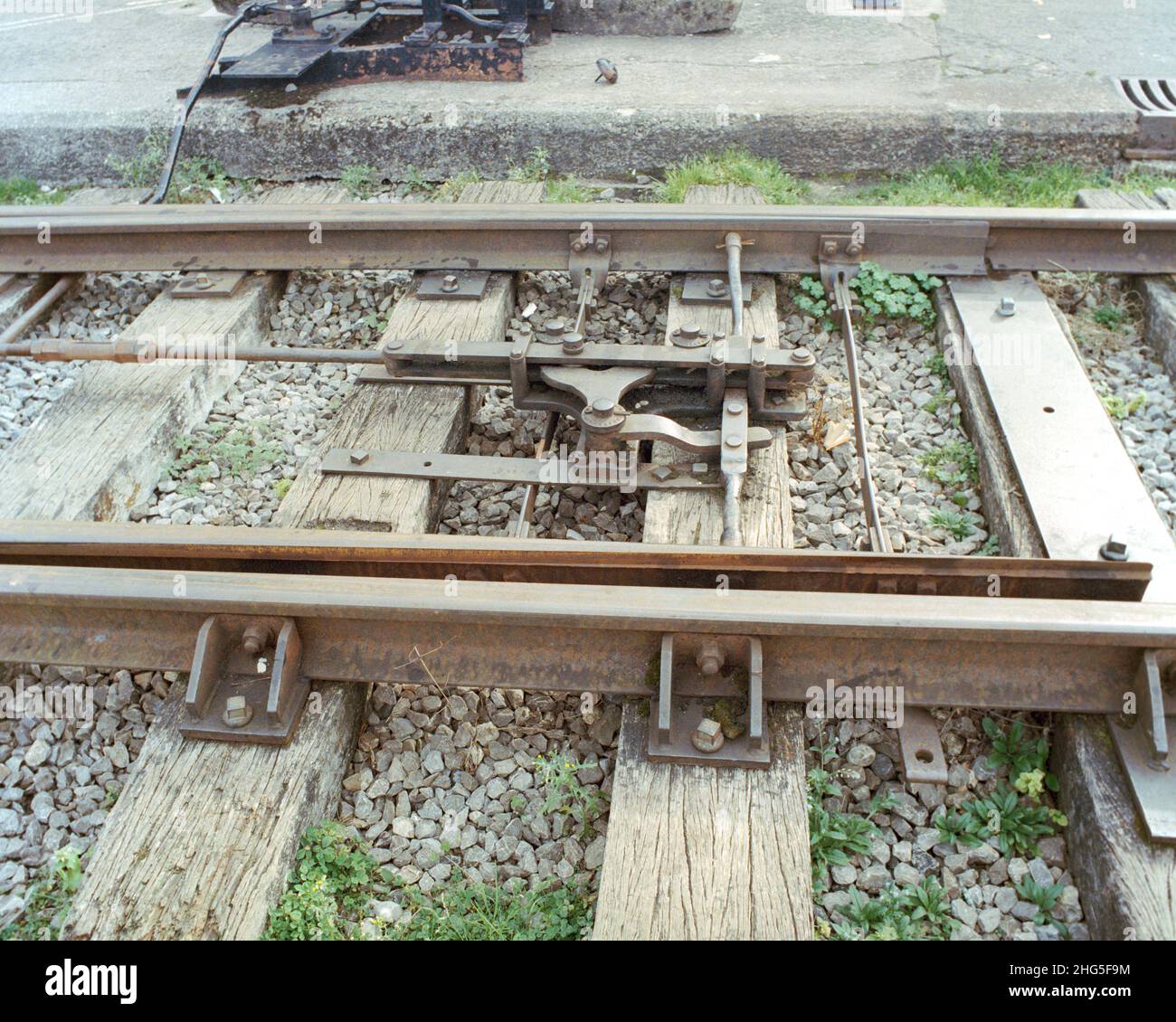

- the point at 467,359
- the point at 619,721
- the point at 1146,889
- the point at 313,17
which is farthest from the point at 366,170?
the point at 1146,889

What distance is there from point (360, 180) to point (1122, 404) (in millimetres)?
3765

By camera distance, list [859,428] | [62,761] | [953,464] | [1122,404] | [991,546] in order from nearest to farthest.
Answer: [62,761] < [991,546] < [859,428] < [953,464] < [1122,404]

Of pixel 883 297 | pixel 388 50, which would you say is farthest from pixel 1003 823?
pixel 388 50

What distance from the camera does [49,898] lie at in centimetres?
254

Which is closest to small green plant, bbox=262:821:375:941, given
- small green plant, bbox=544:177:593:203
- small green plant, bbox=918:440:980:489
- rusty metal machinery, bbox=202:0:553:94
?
small green plant, bbox=918:440:980:489

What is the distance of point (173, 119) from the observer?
5.84 metres

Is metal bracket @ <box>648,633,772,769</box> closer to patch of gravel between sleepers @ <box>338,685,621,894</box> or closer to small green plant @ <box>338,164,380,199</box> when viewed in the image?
patch of gravel between sleepers @ <box>338,685,621,894</box>

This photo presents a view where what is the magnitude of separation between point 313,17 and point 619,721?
219 inches

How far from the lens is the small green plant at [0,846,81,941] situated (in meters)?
2.48

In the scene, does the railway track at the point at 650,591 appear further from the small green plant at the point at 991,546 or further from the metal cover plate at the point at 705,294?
the metal cover plate at the point at 705,294

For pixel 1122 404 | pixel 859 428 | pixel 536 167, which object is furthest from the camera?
pixel 536 167

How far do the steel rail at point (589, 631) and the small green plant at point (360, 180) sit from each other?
3.28 meters

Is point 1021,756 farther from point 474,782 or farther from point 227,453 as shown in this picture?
point 227,453

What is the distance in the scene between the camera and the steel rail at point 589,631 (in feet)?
8.29
